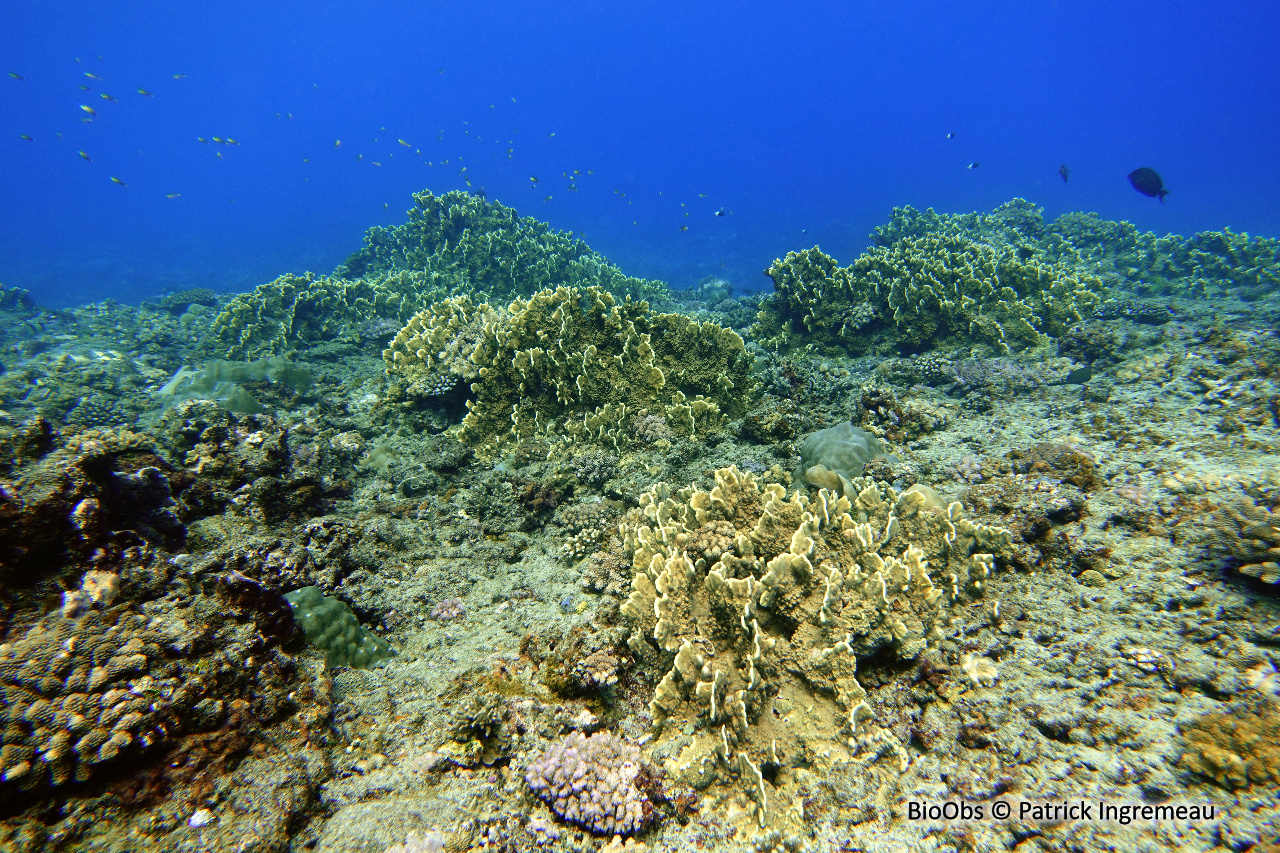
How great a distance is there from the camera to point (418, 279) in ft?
52.2

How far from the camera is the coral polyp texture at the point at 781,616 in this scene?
10.9 feet

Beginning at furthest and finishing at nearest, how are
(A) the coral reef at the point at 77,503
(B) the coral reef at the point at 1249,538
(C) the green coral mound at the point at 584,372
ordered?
(C) the green coral mound at the point at 584,372, (B) the coral reef at the point at 1249,538, (A) the coral reef at the point at 77,503

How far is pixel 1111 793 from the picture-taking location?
262 centimetres

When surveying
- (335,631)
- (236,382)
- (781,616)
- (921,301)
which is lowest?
(335,631)

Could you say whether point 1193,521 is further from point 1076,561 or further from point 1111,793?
point 1111,793

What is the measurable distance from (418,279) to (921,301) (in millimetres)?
15245

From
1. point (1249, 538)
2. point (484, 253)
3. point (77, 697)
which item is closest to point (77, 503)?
point (77, 697)

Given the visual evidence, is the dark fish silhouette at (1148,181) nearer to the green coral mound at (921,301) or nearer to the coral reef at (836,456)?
the green coral mound at (921,301)

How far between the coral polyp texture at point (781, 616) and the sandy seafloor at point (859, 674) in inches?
6.9

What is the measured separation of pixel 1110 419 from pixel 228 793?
10.6 meters

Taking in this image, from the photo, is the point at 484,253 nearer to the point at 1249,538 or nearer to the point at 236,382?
the point at 236,382

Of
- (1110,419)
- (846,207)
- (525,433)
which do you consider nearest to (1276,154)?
(846,207)

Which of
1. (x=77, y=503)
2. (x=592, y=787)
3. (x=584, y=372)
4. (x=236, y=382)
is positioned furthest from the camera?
(x=236, y=382)

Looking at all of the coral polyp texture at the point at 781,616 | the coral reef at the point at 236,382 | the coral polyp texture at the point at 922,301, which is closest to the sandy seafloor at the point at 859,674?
the coral polyp texture at the point at 781,616
